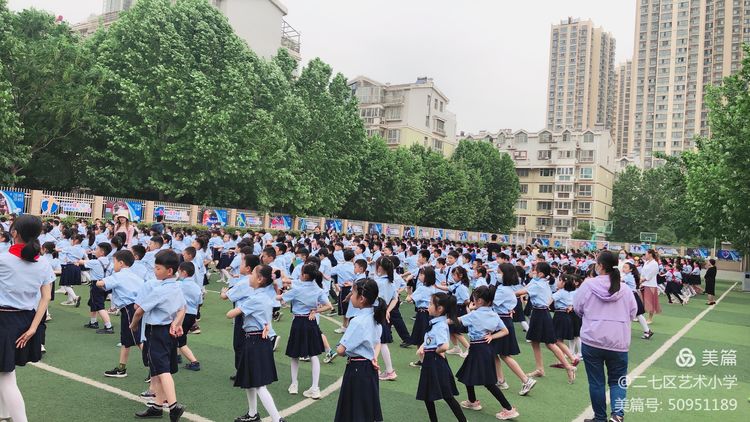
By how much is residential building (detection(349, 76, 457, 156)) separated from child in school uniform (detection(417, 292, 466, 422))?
5815 centimetres

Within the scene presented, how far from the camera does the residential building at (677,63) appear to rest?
8912 centimetres

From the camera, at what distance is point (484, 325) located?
5.95 meters

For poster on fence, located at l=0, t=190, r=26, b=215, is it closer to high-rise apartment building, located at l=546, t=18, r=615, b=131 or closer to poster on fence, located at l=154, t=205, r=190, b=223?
poster on fence, located at l=154, t=205, r=190, b=223

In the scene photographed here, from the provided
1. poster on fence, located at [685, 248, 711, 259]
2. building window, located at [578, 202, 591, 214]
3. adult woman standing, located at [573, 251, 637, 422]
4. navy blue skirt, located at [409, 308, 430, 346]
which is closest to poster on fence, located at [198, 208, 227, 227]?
navy blue skirt, located at [409, 308, 430, 346]

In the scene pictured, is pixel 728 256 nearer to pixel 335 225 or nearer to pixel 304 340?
pixel 335 225

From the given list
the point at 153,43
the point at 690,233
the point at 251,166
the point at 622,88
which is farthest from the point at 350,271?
the point at 622,88

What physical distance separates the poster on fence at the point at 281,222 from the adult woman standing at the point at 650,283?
20.5 metres

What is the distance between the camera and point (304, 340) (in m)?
6.46

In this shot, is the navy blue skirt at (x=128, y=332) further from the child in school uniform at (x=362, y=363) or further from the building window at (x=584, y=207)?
the building window at (x=584, y=207)

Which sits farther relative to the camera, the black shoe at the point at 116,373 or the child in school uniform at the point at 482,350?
the black shoe at the point at 116,373

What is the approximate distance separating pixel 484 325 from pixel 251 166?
942 inches

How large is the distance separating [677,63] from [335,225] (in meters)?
87.2

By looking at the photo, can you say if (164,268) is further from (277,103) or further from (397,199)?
(397,199)

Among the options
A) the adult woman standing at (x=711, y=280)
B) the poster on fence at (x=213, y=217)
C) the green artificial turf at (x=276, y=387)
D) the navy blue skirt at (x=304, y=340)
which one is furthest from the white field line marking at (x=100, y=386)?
the adult woman standing at (x=711, y=280)
